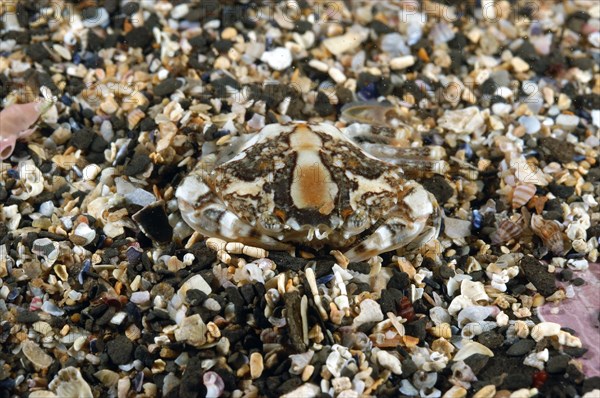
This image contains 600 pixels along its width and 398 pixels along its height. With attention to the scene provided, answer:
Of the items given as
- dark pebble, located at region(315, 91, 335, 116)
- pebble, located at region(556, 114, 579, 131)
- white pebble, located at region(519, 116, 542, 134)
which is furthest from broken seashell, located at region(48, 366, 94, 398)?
pebble, located at region(556, 114, 579, 131)

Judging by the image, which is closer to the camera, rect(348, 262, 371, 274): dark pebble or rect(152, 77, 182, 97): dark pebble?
rect(348, 262, 371, 274): dark pebble

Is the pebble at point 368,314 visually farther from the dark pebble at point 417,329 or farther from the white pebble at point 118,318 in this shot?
the white pebble at point 118,318

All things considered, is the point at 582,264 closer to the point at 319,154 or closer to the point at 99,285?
the point at 319,154

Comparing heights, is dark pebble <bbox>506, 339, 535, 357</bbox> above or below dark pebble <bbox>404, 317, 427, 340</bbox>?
above

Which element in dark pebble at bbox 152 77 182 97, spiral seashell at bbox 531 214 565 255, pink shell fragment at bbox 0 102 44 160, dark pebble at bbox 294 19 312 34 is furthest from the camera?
dark pebble at bbox 294 19 312 34

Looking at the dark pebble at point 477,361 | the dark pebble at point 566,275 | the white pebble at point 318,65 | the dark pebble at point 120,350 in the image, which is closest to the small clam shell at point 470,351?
the dark pebble at point 477,361

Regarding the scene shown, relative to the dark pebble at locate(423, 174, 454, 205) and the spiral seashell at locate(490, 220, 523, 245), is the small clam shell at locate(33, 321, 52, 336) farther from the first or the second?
the spiral seashell at locate(490, 220, 523, 245)

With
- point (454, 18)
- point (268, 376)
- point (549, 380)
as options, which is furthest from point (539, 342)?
point (454, 18)

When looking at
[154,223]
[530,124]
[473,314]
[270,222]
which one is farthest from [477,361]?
[530,124]

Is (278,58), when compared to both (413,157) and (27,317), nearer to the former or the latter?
(413,157)
